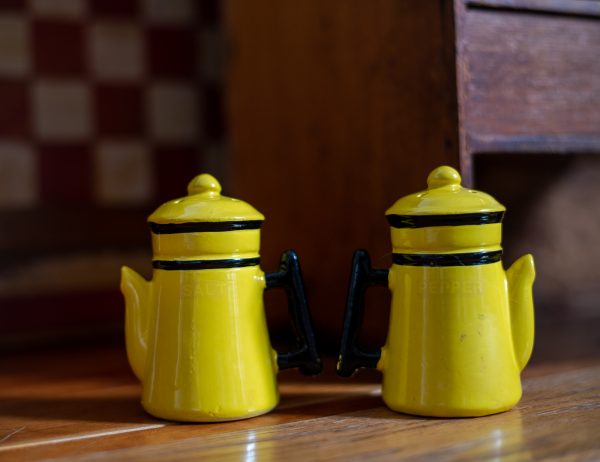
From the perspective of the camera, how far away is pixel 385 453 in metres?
0.55

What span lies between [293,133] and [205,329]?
0.45 meters

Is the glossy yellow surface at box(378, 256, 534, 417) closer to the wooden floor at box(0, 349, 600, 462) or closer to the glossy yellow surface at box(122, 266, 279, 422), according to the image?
the wooden floor at box(0, 349, 600, 462)

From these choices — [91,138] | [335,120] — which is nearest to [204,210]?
[335,120]

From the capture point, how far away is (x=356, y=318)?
2.24 feet

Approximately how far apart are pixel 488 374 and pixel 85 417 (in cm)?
39

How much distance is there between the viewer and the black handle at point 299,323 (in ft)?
2.27

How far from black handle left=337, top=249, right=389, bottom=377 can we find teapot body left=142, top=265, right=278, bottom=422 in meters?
0.08

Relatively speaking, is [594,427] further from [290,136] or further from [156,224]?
→ [290,136]

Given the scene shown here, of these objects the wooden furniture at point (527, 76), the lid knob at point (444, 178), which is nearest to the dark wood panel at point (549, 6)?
the wooden furniture at point (527, 76)

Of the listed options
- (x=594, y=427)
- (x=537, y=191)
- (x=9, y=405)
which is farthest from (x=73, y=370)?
(x=537, y=191)

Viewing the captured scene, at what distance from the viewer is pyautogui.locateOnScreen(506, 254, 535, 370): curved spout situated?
0.66 m

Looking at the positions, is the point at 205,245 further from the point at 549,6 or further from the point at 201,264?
the point at 549,6

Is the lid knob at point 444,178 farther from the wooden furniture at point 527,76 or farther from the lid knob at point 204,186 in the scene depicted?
the lid knob at point 204,186

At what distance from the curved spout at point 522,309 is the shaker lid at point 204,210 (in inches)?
9.9
